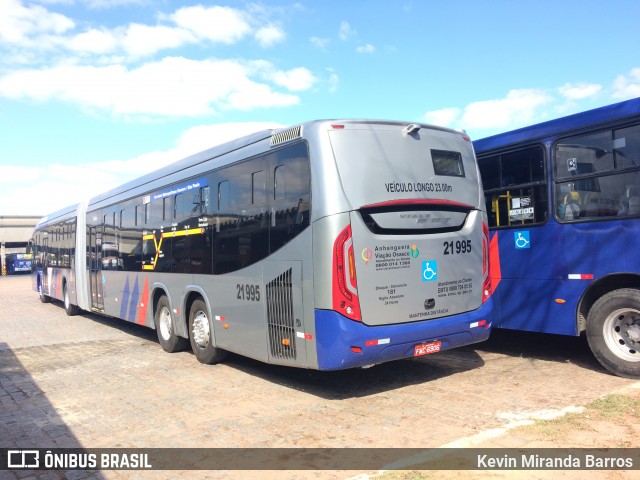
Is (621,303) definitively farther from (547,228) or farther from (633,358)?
(547,228)

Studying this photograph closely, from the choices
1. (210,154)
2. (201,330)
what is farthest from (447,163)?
(201,330)

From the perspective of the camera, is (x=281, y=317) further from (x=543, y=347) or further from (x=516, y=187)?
(x=543, y=347)

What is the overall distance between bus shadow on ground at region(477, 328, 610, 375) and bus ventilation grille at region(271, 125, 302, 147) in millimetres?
5128

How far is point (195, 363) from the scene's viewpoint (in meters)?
9.12

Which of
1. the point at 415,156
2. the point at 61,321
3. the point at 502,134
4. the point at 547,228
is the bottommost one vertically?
the point at 61,321

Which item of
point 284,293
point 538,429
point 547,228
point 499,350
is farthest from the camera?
point 499,350

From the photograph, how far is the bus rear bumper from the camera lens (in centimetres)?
591

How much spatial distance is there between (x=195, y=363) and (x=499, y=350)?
5.26m

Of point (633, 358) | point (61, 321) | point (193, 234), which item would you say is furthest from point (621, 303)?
point (61, 321)

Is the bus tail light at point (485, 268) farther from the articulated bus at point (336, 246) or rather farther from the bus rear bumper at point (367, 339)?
the bus rear bumper at point (367, 339)

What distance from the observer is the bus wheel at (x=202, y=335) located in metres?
8.71

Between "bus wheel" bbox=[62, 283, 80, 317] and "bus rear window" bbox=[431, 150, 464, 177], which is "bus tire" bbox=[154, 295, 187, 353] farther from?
"bus wheel" bbox=[62, 283, 80, 317]

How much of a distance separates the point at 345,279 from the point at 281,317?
1.17m

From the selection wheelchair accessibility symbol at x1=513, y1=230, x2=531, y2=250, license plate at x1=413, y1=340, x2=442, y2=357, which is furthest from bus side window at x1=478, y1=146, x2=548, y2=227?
license plate at x1=413, y1=340, x2=442, y2=357
